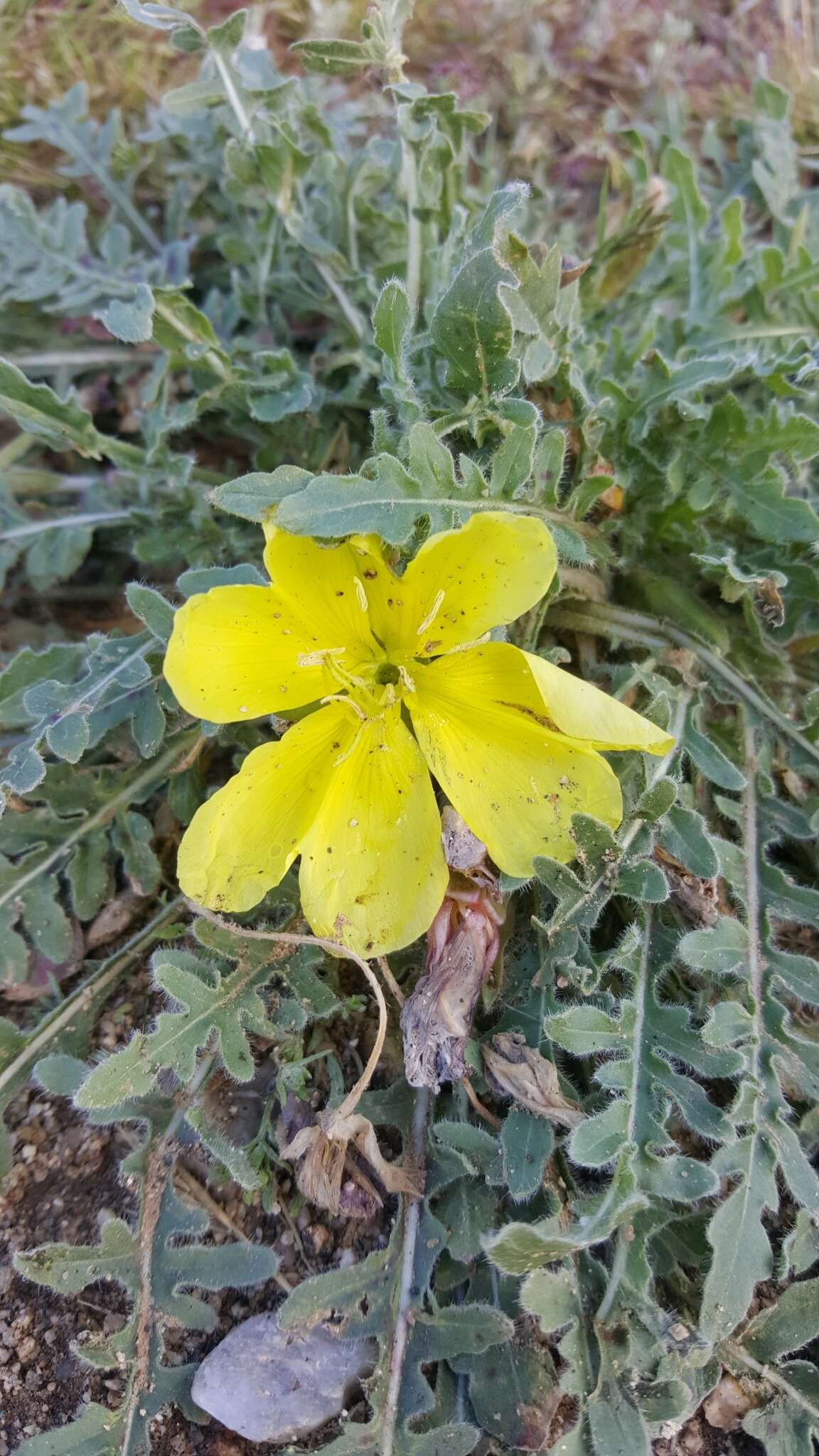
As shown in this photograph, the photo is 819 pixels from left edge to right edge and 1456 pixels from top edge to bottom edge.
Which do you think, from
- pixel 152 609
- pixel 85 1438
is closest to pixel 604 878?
pixel 152 609

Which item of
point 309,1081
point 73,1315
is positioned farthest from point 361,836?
point 73,1315

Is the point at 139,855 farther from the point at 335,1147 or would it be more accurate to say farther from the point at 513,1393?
the point at 513,1393

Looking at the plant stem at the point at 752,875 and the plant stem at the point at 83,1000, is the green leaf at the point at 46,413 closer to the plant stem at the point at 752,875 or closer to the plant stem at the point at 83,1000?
the plant stem at the point at 83,1000

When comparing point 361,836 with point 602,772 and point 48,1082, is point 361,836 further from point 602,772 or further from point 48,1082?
point 48,1082

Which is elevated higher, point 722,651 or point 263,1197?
point 722,651

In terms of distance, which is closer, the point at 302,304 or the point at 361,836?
the point at 361,836

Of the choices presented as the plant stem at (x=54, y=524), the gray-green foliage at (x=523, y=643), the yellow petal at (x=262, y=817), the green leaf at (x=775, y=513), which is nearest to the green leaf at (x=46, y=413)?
the gray-green foliage at (x=523, y=643)
